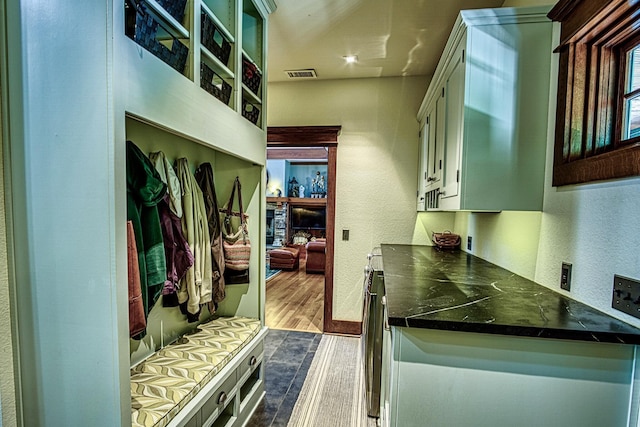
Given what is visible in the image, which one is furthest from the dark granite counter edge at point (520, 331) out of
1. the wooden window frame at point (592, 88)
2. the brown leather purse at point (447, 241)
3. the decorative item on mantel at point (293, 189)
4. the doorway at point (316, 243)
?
the decorative item on mantel at point (293, 189)

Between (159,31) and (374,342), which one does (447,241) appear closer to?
(374,342)

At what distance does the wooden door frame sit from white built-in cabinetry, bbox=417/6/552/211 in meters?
1.78

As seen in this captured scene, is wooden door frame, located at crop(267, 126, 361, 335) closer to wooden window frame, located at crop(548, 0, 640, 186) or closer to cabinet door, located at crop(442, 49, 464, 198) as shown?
cabinet door, located at crop(442, 49, 464, 198)

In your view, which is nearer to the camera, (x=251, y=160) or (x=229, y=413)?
(x=229, y=413)

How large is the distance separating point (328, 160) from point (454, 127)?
5.55 feet

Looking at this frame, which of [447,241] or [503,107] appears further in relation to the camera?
[447,241]

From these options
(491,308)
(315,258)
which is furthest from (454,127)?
(315,258)

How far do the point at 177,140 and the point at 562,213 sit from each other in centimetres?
202

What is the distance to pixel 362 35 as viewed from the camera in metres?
2.52

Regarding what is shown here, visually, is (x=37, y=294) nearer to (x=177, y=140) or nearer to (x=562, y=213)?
(x=177, y=140)

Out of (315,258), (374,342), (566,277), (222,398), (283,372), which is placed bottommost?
(283,372)

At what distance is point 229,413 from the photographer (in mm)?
1766

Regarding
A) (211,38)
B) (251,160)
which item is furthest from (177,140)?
(211,38)

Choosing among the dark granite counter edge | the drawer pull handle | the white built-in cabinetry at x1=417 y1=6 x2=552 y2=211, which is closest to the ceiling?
the white built-in cabinetry at x1=417 y1=6 x2=552 y2=211
